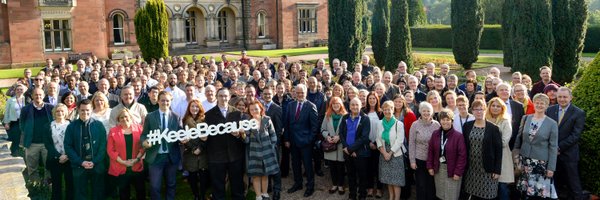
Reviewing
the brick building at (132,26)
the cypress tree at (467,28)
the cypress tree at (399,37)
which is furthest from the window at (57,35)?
the cypress tree at (467,28)

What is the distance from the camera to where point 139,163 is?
6297 millimetres

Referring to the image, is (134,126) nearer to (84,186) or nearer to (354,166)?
(84,186)

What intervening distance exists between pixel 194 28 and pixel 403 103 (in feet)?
85.4

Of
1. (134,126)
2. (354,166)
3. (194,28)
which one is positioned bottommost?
(354,166)

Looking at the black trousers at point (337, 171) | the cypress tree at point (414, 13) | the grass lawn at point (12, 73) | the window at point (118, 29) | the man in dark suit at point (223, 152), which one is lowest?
the black trousers at point (337, 171)

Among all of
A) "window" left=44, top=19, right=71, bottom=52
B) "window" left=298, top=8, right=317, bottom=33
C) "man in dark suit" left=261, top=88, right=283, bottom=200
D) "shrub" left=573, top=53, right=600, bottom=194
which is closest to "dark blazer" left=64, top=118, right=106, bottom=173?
"man in dark suit" left=261, top=88, right=283, bottom=200

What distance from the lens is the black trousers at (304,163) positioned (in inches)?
297

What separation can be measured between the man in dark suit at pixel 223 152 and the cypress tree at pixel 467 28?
16484 millimetres

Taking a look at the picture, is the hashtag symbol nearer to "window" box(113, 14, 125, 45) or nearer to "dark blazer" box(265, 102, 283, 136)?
"dark blazer" box(265, 102, 283, 136)

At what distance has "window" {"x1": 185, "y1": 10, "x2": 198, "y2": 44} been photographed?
3091cm

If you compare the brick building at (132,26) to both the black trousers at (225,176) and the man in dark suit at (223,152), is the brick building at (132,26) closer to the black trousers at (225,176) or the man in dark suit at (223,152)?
the man in dark suit at (223,152)

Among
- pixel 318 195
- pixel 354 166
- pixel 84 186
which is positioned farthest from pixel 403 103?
pixel 84 186

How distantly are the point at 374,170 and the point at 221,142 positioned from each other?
2.35 m

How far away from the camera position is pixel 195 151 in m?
6.48
